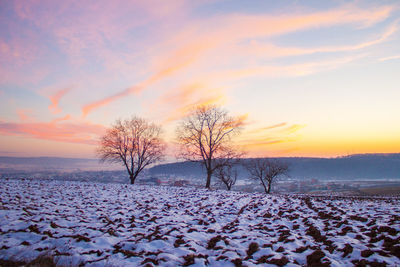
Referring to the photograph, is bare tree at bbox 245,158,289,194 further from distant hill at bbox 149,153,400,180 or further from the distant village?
distant hill at bbox 149,153,400,180

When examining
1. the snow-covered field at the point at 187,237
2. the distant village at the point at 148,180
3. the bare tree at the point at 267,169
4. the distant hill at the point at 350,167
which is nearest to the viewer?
the snow-covered field at the point at 187,237

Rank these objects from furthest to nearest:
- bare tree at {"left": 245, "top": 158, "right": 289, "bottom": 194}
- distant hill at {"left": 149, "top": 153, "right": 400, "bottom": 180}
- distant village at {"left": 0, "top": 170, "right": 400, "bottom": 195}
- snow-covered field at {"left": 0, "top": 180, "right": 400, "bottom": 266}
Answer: distant hill at {"left": 149, "top": 153, "right": 400, "bottom": 180}
bare tree at {"left": 245, "top": 158, "right": 289, "bottom": 194}
distant village at {"left": 0, "top": 170, "right": 400, "bottom": 195}
snow-covered field at {"left": 0, "top": 180, "right": 400, "bottom": 266}

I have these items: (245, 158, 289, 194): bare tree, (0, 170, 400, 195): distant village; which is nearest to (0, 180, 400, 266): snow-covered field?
(0, 170, 400, 195): distant village

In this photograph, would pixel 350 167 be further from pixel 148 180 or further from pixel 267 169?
pixel 148 180

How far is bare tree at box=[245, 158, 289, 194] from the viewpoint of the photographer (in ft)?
114

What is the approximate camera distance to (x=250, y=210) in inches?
486

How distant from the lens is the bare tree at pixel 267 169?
34844 mm

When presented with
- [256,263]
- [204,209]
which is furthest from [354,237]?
[204,209]

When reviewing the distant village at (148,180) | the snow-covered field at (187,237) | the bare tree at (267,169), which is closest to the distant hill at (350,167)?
the distant village at (148,180)

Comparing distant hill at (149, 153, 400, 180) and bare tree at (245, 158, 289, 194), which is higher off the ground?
bare tree at (245, 158, 289, 194)

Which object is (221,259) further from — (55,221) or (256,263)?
(55,221)

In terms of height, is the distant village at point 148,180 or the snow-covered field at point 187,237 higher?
the snow-covered field at point 187,237

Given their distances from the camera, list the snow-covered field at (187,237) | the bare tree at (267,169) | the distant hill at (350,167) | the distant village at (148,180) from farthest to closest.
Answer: the distant hill at (350,167), the bare tree at (267,169), the distant village at (148,180), the snow-covered field at (187,237)

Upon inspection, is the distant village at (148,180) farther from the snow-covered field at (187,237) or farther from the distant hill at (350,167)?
the distant hill at (350,167)
